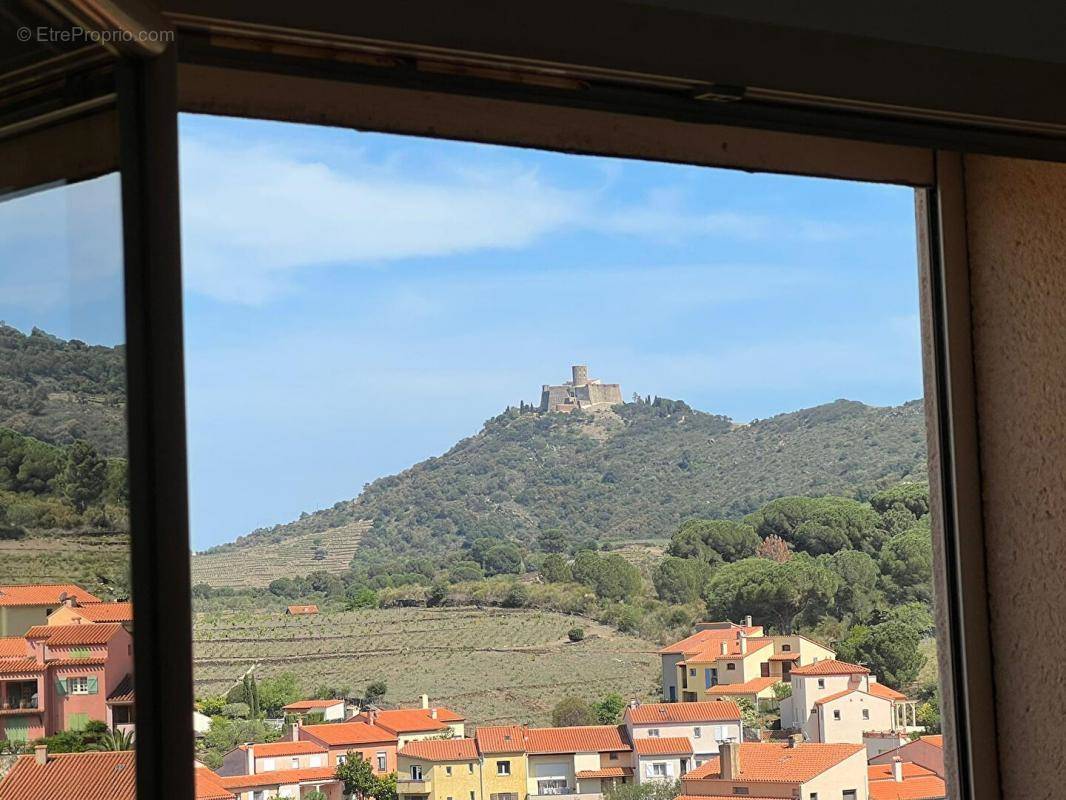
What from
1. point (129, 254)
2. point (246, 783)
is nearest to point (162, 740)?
point (129, 254)

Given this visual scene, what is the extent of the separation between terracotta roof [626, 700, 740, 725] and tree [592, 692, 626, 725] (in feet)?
0.04

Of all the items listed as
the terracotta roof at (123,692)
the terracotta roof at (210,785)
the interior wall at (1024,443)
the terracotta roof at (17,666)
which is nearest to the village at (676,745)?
the terracotta roof at (210,785)

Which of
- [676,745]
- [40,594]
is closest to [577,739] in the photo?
[676,745]

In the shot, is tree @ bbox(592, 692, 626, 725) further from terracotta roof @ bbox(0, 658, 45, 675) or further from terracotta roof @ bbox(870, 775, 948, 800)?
terracotta roof @ bbox(0, 658, 45, 675)

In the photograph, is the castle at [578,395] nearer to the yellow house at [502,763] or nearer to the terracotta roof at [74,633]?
the yellow house at [502,763]

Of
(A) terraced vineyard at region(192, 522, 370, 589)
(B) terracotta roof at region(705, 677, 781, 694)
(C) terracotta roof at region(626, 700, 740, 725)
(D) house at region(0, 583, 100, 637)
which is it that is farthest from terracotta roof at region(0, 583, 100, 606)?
(B) terracotta roof at region(705, 677, 781, 694)

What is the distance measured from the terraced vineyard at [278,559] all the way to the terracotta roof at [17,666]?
585 millimetres

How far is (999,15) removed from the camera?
1350 millimetres

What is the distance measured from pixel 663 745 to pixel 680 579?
0.22 metres

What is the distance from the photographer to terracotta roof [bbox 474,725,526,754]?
52.7 inches

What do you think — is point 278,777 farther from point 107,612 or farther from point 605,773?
point 107,612

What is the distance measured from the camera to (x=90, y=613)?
737 millimetres

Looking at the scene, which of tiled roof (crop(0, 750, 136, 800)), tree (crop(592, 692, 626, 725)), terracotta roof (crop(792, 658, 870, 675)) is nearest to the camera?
tiled roof (crop(0, 750, 136, 800))

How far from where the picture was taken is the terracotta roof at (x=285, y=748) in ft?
4.07
